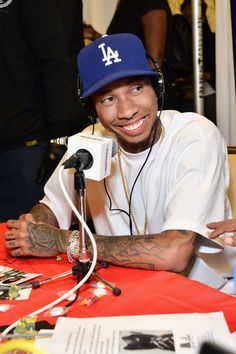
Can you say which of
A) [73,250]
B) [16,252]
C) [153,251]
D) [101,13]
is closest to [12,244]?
[16,252]

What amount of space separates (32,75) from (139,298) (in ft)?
5.22

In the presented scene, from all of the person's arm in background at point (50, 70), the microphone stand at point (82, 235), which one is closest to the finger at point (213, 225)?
the microphone stand at point (82, 235)

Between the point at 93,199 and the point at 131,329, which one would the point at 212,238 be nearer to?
the point at 131,329

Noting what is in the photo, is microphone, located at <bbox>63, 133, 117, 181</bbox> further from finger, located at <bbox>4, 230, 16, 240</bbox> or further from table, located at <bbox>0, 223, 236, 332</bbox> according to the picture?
finger, located at <bbox>4, 230, 16, 240</bbox>

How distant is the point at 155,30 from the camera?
278 cm

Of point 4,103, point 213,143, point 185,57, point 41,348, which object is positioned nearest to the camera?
point 41,348

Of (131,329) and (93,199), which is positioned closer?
(131,329)

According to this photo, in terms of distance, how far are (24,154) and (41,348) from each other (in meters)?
1.61

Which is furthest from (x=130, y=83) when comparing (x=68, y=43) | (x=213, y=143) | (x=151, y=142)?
(x=68, y=43)

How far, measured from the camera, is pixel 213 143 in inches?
59.6

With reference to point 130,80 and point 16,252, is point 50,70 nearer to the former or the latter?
point 130,80

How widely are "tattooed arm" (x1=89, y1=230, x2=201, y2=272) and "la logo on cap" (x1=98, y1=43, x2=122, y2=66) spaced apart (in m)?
0.53

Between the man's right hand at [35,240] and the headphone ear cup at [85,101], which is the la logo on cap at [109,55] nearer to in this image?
the headphone ear cup at [85,101]

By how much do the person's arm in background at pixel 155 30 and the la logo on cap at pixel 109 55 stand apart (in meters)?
1.33
